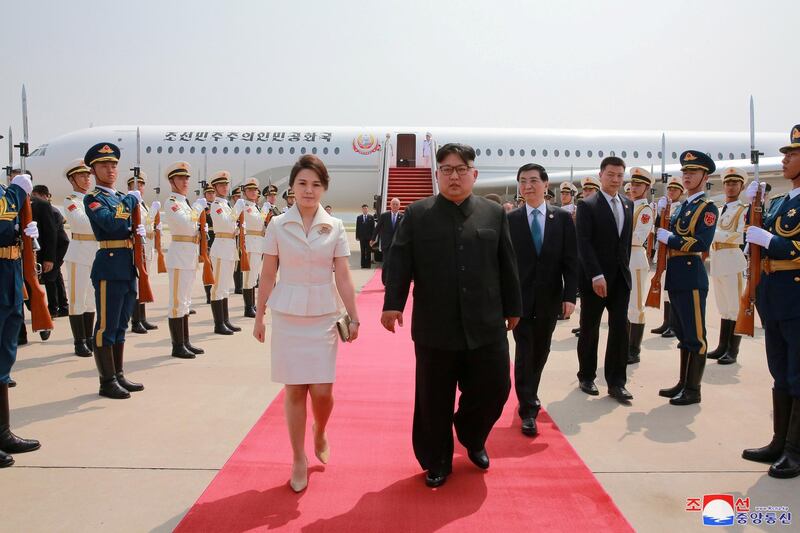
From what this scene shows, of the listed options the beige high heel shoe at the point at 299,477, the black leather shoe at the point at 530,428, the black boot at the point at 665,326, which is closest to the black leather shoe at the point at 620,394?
the black leather shoe at the point at 530,428

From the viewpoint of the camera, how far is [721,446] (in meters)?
3.77

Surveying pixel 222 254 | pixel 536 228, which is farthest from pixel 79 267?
pixel 536 228

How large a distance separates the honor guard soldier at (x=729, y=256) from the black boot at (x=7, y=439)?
625 cm

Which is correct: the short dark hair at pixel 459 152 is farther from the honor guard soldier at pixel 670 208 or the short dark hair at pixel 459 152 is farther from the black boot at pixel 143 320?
the black boot at pixel 143 320

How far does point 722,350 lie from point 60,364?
690cm

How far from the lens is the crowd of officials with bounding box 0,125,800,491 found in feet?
9.98

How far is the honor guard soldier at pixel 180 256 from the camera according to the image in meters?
6.02

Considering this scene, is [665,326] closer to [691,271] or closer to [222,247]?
[691,271]

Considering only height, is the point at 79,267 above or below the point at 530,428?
above

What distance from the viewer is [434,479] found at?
3119 mm

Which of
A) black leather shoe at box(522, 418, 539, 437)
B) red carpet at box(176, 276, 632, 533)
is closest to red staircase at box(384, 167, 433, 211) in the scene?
black leather shoe at box(522, 418, 539, 437)

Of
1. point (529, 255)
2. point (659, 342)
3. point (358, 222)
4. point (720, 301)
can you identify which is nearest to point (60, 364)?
point (529, 255)

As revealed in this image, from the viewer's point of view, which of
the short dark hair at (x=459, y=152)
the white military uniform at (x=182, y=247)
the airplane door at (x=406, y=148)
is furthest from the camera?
the airplane door at (x=406, y=148)

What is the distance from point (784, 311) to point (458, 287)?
2035 mm
